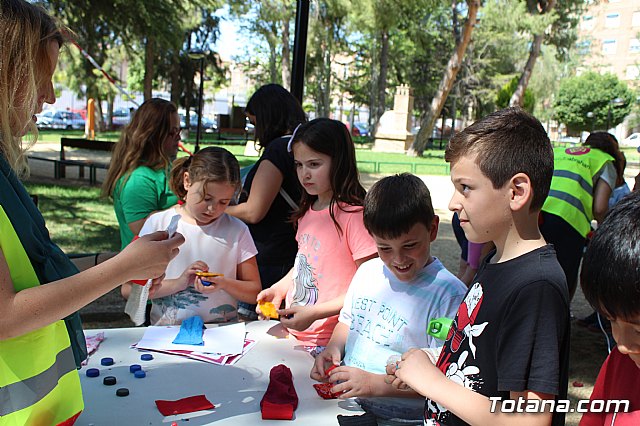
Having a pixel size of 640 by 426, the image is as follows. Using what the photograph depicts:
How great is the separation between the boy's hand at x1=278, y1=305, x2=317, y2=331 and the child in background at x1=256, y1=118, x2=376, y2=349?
0.07 meters

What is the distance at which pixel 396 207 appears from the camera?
1.84 meters

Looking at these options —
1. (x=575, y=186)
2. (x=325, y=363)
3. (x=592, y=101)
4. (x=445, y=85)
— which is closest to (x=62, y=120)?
(x=445, y=85)

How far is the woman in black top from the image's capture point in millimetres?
2785

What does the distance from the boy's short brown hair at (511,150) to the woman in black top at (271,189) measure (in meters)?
1.43

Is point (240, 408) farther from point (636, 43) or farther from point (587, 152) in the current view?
point (636, 43)

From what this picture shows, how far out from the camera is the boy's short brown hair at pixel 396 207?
183 cm

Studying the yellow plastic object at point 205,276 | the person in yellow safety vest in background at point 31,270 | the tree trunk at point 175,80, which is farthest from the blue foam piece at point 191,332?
the tree trunk at point 175,80

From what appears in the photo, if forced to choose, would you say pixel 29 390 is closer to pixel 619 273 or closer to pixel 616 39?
pixel 619 273

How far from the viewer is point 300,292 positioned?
92.4 inches

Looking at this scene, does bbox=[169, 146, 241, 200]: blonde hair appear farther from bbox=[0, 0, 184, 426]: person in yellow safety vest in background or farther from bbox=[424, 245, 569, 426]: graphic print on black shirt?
bbox=[424, 245, 569, 426]: graphic print on black shirt

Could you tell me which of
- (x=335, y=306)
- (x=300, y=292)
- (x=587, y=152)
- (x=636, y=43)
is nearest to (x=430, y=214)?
(x=335, y=306)

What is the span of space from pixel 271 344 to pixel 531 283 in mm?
1236

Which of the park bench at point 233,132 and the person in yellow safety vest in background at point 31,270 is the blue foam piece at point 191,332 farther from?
the park bench at point 233,132

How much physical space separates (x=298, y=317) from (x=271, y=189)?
0.86 meters
